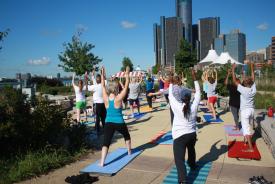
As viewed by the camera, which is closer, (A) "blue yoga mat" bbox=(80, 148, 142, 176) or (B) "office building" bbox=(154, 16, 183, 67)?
(A) "blue yoga mat" bbox=(80, 148, 142, 176)

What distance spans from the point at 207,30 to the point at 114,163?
160624 mm

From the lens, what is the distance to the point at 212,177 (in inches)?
210

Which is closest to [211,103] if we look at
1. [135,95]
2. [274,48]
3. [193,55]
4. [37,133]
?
[135,95]

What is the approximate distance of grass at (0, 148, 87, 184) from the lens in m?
5.38

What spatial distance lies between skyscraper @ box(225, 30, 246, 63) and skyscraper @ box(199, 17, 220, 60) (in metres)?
56.4

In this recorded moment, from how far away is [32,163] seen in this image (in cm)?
572

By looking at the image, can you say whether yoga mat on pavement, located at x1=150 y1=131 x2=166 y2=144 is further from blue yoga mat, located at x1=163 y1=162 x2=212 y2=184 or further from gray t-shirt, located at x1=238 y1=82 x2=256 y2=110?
gray t-shirt, located at x1=238 y1=82 x2=256 y2=110

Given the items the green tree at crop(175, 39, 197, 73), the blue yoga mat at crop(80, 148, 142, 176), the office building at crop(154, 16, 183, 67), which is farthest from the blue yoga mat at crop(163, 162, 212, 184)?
the office building at crop(154, 16, 183, 67)

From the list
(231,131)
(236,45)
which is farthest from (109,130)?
(236,45)

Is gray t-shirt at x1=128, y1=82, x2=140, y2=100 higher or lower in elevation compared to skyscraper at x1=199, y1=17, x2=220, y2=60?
lower

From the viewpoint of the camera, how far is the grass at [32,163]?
5.38 meters

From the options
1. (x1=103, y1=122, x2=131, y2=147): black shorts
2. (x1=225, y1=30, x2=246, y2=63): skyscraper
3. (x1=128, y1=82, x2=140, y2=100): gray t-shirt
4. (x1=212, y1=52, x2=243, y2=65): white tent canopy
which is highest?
(x1=225, y1=30, x2=246, y2=63): skyscraper

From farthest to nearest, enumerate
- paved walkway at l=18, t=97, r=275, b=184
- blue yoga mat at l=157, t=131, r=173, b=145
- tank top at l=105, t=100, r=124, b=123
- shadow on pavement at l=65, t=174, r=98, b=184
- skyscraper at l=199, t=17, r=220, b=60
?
skyscraper at l=199, t=17, r=220, b=60 < blue yoga mat at l=157, t=131, r=173, b=145 < tank top at l=105, t=100, r=124, b=123 < paved walkway at l=18, t=97, r=275, b=184 < shadow on pavement at l=65, t=174, r=98, b=184

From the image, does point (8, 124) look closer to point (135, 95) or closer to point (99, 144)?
point (99, 144)
